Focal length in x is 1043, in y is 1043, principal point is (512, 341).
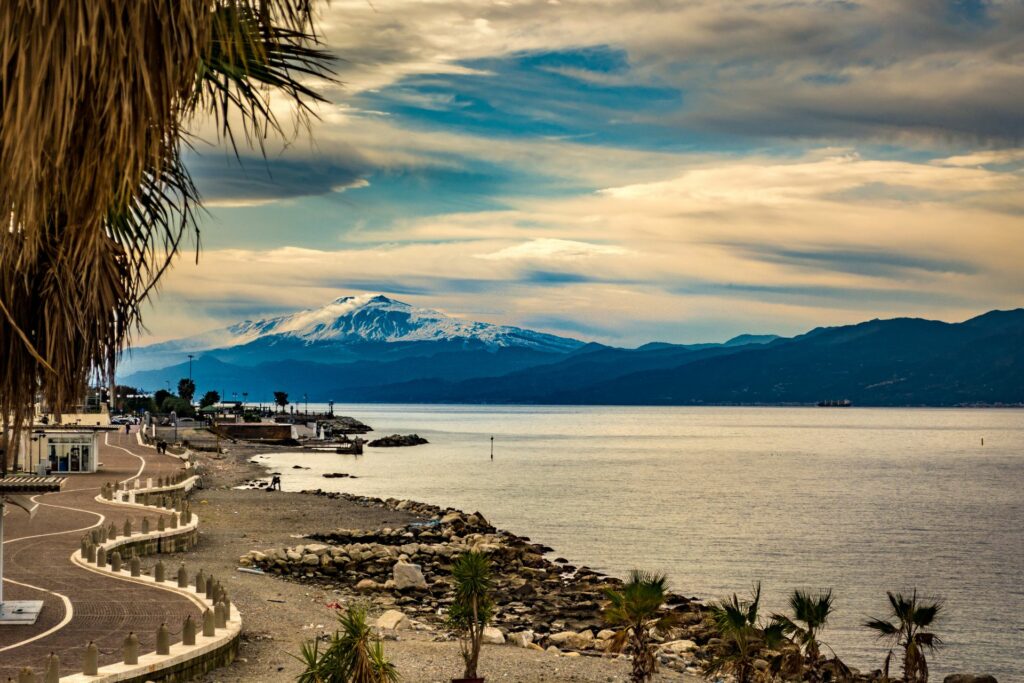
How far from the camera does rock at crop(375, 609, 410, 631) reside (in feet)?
92.3

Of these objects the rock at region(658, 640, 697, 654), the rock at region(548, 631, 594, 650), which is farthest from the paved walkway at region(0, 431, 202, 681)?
the rock at region(658, 640, 697, 654)

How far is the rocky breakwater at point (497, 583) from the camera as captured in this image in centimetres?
3000

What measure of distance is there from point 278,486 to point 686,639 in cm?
5261

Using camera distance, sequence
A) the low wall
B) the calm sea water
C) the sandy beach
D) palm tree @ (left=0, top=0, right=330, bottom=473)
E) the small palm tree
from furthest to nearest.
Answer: the calm sea water
the sandy beach
the low wall
the small palm tree
palm tree @ (left=0, top=0, right=330, bottom=473)

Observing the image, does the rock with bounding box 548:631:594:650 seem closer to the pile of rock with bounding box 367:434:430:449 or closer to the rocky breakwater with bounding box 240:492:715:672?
the rocky breakwater with bounding box 240:492:715:672

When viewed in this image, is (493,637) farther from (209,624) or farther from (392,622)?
(209,624)

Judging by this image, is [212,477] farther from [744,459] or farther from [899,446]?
[899,446]

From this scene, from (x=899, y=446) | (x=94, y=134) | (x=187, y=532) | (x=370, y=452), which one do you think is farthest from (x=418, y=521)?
(x=899, y=446)

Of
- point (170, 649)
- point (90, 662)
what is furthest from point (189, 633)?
point (90, 662)

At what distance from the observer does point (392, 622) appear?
93.1 ft

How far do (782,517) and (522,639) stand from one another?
45028 millimetres

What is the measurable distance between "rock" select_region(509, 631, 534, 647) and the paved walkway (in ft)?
28.9

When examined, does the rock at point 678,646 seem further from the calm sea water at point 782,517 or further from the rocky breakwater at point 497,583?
the calm sea water at point 782,517

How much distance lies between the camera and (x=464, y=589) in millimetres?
20078
